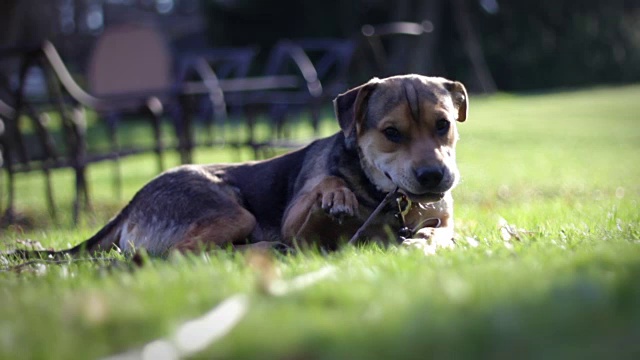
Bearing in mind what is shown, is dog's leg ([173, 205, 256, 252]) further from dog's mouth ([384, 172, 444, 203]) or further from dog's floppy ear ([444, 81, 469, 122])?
dog's floppy ear ([444, 81, 469, 122])

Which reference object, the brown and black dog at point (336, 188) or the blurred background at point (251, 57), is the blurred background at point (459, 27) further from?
the brown and black dog at point (336, 188)

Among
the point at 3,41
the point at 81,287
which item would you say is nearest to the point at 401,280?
the point at 81,287

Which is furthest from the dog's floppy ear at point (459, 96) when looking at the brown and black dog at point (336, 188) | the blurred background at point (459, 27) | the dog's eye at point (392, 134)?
the blurred background at point (459, 27)

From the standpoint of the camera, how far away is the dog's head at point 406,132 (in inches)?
196

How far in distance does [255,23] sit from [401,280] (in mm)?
31974

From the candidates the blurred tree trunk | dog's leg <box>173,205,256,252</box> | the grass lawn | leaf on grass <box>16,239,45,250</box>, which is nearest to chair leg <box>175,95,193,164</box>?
leaf on grass <box>16,239,45,250</box>

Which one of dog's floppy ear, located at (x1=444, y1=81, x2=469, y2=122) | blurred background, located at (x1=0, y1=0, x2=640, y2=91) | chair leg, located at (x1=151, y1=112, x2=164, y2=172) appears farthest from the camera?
blurred background, located at (x1=0, y1=0, x2=640, y2=91)

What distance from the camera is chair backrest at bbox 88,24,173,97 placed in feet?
41.5

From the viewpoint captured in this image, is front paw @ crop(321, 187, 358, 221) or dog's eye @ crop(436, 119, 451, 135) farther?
dog's eye @ crop(436, 119, 451, 135)

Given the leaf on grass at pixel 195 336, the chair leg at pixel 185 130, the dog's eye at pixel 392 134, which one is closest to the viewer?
the leaf on grass at pixel 195 336

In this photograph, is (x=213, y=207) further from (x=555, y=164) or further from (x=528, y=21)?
(x=528, y=21)

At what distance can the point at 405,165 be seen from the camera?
→ 5031mm

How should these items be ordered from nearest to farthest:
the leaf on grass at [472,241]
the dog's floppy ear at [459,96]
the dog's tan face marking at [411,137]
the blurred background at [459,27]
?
the leaf on grass at [472,241]
the dog's tan face marking at [411,137]
the dog's floppy ear at [459,96]
the blurred background at [459,27]

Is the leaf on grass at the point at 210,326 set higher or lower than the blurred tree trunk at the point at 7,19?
lower
